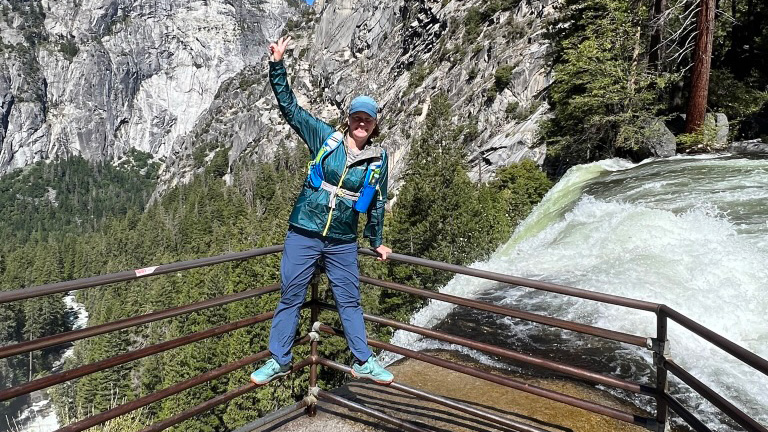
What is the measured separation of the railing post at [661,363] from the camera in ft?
9.50

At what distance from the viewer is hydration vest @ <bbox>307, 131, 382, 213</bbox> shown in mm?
3492

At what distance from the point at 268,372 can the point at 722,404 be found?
2832 mm

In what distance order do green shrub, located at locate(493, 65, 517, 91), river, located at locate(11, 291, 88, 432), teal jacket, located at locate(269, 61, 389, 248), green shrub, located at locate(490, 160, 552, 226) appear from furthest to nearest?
green shrub, located at locate(493, 65, 517, 91) → river, located at locate(11, 291, 88, 432) → green shrub, located at locate(490, 160, 552, 226) → teal jacket, located at locate(269, 61, 389, 248)

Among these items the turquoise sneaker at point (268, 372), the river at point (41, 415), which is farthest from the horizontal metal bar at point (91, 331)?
the river at point (41, 415)

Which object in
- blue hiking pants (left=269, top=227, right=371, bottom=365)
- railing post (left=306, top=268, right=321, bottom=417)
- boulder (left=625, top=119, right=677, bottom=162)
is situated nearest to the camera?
blue hiking pants (left=269, top=227, right=371, bottom=365)

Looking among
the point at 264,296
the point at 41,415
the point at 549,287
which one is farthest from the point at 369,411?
the point at 41,415

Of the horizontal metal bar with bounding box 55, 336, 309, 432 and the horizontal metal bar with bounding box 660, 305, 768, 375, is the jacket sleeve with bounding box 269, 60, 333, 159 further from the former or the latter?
the horizontal metal bar with bounding box 660, 305, 768, 375

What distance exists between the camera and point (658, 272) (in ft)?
32.8

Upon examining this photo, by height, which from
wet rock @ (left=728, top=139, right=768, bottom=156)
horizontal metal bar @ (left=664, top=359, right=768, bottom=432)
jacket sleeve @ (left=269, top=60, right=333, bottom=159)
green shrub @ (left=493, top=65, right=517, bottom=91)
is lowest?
horizontal metal bar @ (left=664, top=359, right=768, bottom=432)

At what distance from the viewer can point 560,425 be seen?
4.55 meters

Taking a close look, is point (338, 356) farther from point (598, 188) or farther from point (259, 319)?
point (259, 319)

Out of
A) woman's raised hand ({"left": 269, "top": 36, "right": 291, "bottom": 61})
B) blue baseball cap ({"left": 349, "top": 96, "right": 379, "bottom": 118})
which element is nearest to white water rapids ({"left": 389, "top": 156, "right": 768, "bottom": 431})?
blue baseball cap ({"left": 349, "top": 96, "right": 379, "bottom": 118})

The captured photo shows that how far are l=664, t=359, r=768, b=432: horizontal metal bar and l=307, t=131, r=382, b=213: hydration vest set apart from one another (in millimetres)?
2101

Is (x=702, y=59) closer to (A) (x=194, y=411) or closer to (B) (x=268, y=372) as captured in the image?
(B) (x=268, y=372)
